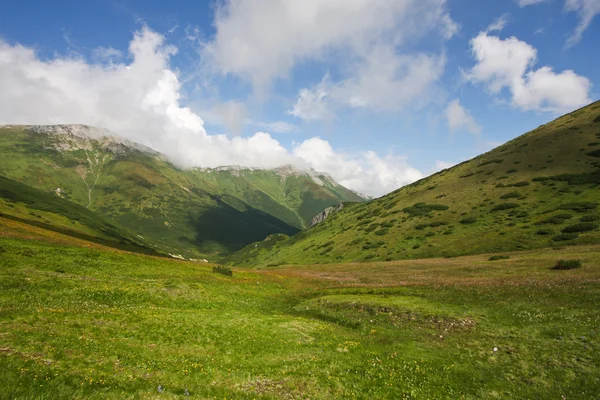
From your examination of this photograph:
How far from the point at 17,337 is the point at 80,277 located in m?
19.1

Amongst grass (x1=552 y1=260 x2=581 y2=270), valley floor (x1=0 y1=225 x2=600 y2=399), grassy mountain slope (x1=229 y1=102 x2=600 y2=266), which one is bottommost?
valley floor (x1=0 y1=225 x2=600 y2=399)

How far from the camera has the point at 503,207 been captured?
271 ft

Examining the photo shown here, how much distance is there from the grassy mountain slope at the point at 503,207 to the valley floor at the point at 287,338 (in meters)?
31.2

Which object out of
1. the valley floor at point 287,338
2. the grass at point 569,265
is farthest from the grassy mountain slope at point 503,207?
the valley floor at point 287,338

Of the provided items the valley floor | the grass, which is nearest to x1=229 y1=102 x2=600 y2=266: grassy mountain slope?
the grass

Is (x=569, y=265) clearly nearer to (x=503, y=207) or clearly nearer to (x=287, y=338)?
(x=287, y=338)

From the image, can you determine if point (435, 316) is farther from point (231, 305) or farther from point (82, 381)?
point (82, 381)

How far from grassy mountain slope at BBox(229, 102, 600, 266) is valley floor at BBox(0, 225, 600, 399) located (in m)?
31.2

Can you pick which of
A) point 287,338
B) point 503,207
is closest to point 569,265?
point 287,338

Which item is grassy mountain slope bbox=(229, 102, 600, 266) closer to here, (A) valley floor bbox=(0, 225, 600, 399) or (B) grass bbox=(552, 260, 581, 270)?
(B) grass bbox=(552, 260, 581, 270)

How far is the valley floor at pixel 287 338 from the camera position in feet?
48.4

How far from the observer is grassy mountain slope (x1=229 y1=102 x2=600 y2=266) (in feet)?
217

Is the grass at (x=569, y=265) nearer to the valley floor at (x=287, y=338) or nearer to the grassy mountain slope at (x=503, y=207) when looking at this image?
the valley floor at (x=287, y=338)

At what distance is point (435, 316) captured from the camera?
2778cm
